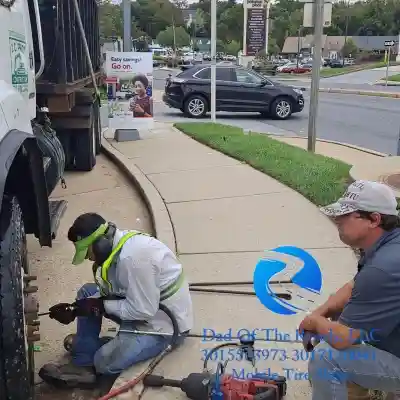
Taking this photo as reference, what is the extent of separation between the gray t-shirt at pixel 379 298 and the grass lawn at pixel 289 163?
4061 millimetres

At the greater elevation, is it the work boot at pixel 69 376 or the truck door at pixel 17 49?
the truck door at pixel 17 49

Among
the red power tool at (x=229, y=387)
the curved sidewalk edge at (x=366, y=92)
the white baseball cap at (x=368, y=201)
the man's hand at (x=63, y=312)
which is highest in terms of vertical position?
the white baseball cap at (x=368, y=201)

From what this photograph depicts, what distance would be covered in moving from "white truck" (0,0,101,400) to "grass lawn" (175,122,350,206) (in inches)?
110

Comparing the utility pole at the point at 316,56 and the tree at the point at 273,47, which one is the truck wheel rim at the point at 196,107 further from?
the tree at the point at 273,47

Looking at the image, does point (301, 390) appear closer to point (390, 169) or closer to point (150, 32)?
point (390, 169)

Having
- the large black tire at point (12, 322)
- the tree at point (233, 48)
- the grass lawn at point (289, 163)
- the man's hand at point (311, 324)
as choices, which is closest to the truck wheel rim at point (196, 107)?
the grass lawn at point (289, 163)

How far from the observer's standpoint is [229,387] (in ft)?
10.2

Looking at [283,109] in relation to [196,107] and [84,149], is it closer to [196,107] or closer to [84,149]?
[196,107]

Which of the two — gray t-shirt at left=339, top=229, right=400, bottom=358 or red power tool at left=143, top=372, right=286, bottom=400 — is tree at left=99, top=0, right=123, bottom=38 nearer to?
red power tool at left=143, top=372, right=286, bottom=400

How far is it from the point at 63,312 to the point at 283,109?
15.0 metres

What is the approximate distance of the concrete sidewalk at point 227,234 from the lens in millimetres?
3658

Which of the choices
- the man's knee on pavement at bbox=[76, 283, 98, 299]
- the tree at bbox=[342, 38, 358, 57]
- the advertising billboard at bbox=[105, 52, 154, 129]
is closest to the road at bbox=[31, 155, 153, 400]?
the man's knee on pavement at bbox=[76, 283, 98, 299]

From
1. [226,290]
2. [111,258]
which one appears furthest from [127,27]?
[111,258]

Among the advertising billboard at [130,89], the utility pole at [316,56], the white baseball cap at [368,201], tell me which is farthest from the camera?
the advertising billboard at [130,89]
